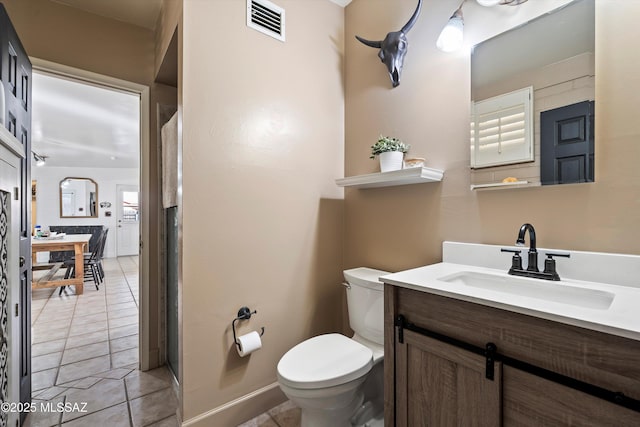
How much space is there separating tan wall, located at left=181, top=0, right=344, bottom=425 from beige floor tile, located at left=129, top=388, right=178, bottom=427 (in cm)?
37

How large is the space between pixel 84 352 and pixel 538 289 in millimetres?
3267

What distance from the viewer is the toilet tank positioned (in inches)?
60.2

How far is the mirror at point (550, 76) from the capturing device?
111 centimetres

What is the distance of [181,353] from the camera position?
1.45 m

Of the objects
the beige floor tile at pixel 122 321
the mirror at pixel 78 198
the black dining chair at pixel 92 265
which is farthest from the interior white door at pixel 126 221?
the beige floor tile at pixel 122 321

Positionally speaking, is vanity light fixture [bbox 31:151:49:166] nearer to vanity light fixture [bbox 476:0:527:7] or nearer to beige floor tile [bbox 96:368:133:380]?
beige floor tile [bbox 96:368:133:380]

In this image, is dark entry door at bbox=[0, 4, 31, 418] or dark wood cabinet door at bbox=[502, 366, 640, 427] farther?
dark entry door at bbox=[0, 4, 31, 418]

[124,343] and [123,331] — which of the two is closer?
[124,343]

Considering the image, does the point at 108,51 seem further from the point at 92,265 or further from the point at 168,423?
the point at 92,265

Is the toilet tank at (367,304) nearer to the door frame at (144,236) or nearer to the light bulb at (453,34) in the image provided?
the light bulb at (453,34)

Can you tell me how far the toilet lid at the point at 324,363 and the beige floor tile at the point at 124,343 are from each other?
6.40 feet

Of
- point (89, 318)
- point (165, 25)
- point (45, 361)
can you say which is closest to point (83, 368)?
point (45, 361)

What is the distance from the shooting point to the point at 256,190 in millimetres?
1688

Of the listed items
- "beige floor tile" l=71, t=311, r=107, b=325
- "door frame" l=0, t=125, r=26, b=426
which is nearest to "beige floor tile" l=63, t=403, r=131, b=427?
"door frame" l=0, t=125, r=26, b=426
